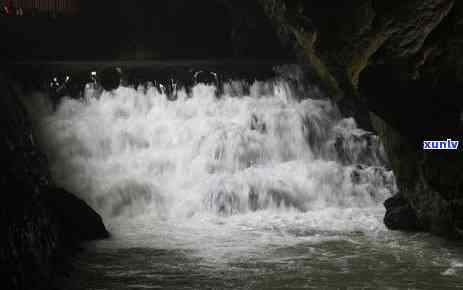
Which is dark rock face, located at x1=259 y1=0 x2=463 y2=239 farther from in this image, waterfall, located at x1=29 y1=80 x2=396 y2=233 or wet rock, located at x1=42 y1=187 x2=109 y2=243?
wet rock, located at x1=42 y1=187 x2=109 y2=243

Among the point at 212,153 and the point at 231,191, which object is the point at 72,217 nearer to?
the point at 231,191

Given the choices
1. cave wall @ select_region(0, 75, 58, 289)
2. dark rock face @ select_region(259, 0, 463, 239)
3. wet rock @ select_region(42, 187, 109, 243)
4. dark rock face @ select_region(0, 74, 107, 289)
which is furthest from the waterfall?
cave wall @ select_region(0, 75, 58, 289)

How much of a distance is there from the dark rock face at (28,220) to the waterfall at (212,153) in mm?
2612

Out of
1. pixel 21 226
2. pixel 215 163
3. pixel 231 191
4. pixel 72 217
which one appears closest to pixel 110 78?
pixel 215 163

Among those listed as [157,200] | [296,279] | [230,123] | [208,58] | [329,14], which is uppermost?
[208,58]

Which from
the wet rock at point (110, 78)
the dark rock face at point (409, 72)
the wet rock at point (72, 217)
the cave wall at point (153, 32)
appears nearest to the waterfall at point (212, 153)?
the wet rock at point (110, 78)

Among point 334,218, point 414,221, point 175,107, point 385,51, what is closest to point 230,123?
point 175,107

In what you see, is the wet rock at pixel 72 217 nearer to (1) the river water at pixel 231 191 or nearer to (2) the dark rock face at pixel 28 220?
(2) the dark rock face at pixel 28 220

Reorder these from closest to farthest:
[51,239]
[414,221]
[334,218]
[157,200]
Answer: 1. [51,239]
2. [414,221]
3. [334,218]
4. [157,200]

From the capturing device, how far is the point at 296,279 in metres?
8.30

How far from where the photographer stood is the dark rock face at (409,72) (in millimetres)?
8367

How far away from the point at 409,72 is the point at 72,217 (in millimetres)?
6220

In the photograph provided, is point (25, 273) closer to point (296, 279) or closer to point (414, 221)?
point (296, 279)

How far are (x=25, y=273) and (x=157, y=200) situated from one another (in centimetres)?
730
